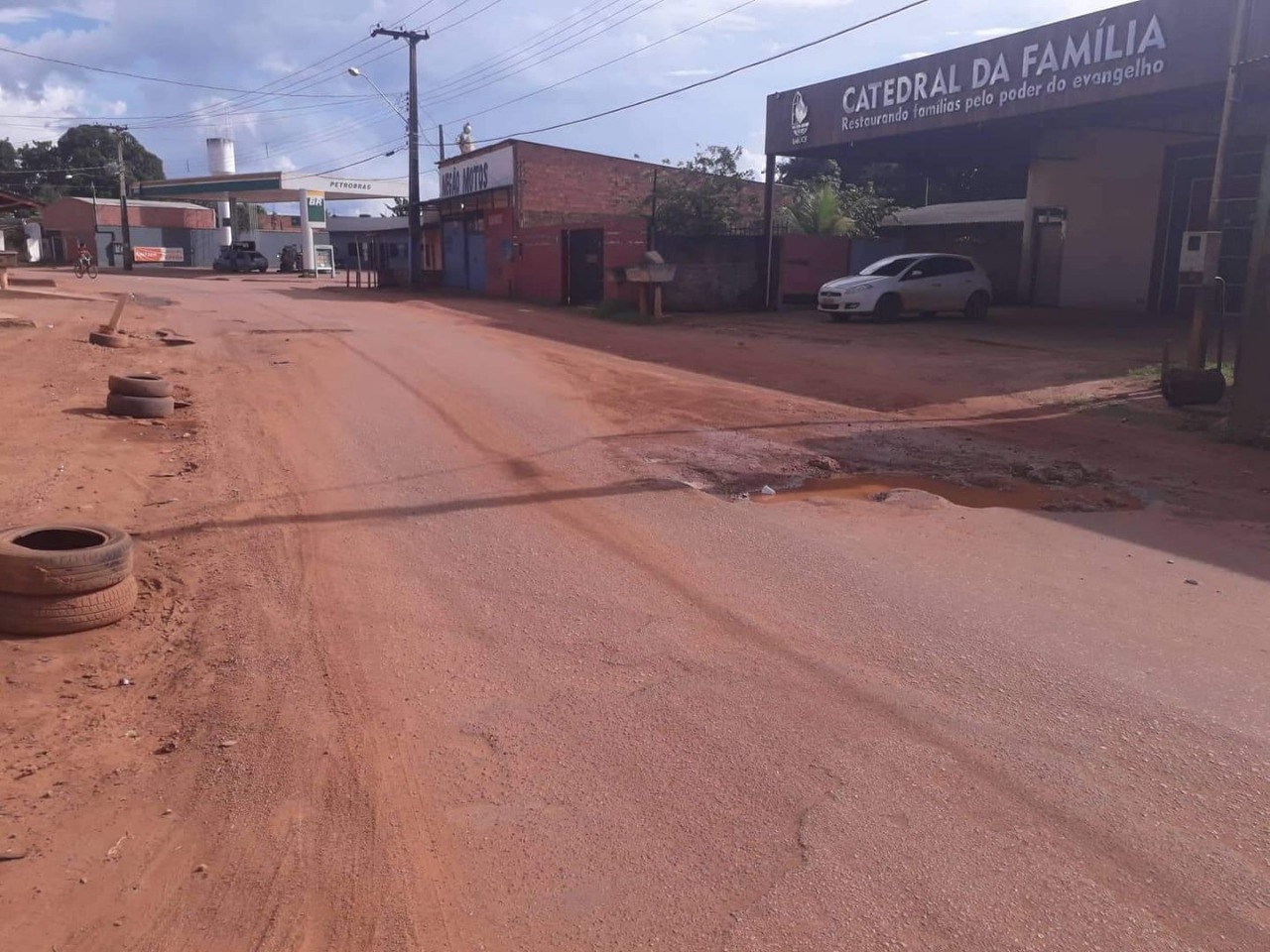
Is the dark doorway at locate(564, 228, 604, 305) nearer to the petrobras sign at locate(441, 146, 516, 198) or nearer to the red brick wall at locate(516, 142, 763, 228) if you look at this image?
the red brick wall at locate(516, 142, 763, 228)

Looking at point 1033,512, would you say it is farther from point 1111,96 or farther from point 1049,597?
point 1111,96

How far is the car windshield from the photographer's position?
81.8 ft

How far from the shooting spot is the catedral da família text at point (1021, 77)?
1891cm

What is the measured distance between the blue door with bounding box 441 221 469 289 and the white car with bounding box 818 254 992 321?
21.2 m

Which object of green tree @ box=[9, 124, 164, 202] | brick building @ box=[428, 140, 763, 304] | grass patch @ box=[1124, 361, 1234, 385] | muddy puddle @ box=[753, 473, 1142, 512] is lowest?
muddy puddle @ box=[753, 473, 1142, 512]

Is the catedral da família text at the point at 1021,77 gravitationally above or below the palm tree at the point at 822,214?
above

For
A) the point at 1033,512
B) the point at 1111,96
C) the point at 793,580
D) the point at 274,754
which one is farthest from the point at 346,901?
the point at 1111,96

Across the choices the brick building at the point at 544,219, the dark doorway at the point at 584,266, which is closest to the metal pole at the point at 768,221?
the brick building at the point at 544,219

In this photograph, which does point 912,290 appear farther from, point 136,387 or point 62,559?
point 62,559

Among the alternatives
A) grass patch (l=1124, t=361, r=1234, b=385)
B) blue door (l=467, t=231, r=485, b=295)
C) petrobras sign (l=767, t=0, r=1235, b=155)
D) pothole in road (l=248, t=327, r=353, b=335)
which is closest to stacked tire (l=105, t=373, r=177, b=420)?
pothole in road (l=248, t=327, r=353, b=335)

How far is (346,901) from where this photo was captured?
131 inches

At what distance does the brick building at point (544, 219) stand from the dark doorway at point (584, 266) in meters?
0.03

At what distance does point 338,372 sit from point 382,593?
9725mm

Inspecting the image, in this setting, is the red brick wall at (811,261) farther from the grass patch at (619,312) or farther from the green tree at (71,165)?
the green tree at (71,165)
